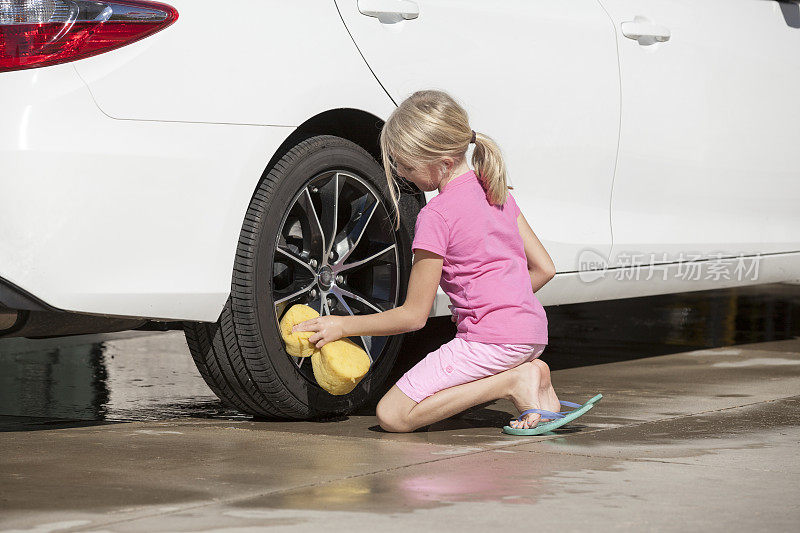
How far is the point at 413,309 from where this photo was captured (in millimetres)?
4152

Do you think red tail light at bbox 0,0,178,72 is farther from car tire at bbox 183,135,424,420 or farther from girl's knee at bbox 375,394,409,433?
girl's knee at bbox 375,394,409,433

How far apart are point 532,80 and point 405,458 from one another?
1537 millimetres

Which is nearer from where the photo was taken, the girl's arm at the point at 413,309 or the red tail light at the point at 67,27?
the red tail light at the point at 67,27

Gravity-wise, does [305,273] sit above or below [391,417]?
above

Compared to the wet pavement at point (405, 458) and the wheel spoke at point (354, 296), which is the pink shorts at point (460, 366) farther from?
the wheel spoke at point (354, 296)

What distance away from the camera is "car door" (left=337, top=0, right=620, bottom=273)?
4.33 m

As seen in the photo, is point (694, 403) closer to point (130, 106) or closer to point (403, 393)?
point (403, 393)

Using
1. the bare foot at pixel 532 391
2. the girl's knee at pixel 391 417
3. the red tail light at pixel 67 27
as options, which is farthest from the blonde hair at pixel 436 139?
the red tail light at pixel 67 27

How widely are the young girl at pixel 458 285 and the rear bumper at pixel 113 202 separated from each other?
0.40 meters

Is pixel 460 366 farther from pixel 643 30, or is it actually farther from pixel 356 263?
pixel 643 30

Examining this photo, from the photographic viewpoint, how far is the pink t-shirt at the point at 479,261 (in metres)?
4.16

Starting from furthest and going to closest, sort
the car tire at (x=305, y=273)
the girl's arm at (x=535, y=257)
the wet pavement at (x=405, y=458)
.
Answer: the girl's arm at (x=535, y=257) < the car tire at (x=305, y=273) < the wet pavement at (x=405, y=458)

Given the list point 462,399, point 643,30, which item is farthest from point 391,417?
point 643,30

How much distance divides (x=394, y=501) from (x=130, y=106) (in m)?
1.28
